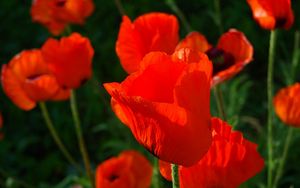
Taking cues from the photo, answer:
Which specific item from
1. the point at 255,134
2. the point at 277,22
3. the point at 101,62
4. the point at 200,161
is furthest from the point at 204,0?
the point at 200,161

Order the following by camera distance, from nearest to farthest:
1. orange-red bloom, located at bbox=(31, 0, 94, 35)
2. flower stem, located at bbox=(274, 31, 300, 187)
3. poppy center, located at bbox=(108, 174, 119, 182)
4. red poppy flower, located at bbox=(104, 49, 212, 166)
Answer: red poppy flower, located at bbox=(104, 49, 212, 166) < poppy center, located at bbox=(108, 174, 119, 182) < flower stem, located at bbox=(274, 31, 300, 187) < orange-red bloom, located at bbox=(31, 0, 94, 35)

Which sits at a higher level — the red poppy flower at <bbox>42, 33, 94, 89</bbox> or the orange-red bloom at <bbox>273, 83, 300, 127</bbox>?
the red poppy flower at <bbox>42, 33, 94, 89</bbox>

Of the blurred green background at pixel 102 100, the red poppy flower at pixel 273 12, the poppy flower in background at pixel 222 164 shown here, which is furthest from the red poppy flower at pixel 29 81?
the poppy flower in background at pixel 222 164

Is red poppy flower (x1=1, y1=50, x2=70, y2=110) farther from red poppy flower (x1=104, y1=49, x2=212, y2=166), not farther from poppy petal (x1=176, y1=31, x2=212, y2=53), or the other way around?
red poppy flower (x1=104, y1=49, x2=212, y2=166)

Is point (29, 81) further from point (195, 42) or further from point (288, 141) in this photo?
point (288, 141)

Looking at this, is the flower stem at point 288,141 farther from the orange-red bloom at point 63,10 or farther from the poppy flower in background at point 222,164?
the poppy flower in background at point 222,164

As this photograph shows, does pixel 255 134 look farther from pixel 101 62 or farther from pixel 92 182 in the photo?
pixel 92 182

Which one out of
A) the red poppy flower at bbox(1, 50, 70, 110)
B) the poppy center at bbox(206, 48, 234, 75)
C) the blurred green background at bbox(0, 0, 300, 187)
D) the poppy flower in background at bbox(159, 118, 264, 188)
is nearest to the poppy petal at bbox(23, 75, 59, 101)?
the red poppy flower at bbox(1, 50, 70, 110)

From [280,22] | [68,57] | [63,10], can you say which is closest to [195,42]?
[280,22]
